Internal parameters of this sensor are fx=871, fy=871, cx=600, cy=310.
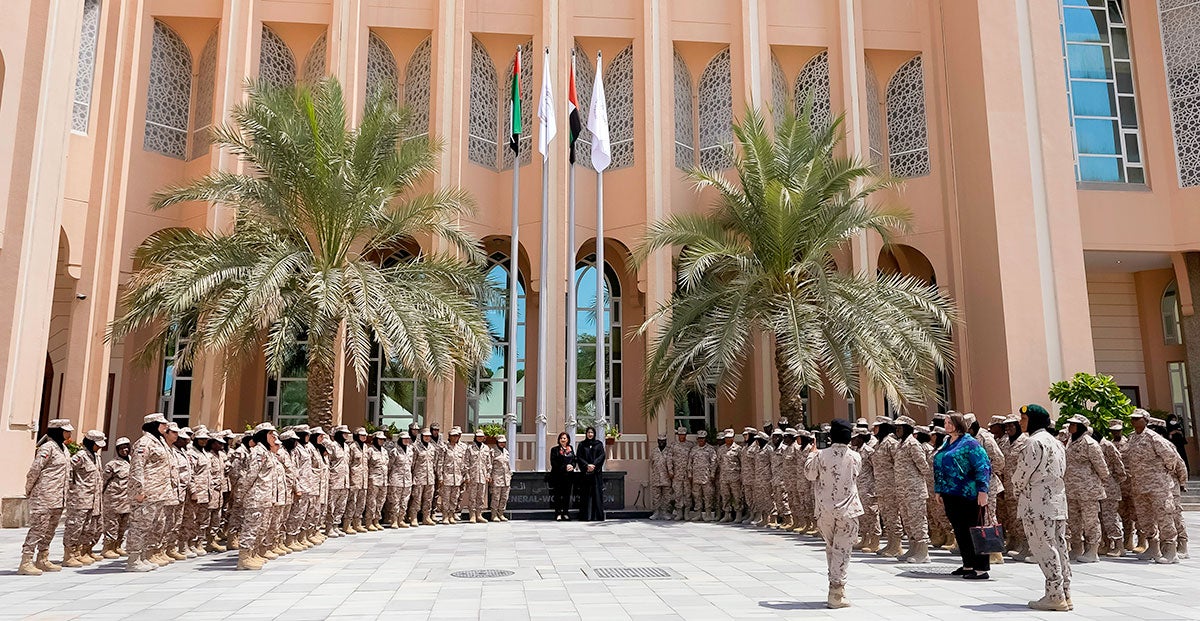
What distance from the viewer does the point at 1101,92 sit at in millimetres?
22688

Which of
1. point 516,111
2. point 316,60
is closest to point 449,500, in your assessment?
point 516,111

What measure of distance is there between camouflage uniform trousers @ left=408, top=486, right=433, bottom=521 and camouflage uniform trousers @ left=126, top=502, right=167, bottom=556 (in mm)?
6092

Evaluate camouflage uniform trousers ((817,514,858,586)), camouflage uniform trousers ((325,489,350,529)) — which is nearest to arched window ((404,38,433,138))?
camouflage uniform trousers ((325,489,350,529))

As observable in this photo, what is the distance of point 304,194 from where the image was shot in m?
15.9

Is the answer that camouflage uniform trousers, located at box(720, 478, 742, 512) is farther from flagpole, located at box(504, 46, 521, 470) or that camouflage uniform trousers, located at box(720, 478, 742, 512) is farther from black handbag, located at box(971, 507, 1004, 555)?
black handbag, located at box(971, 507, 1004, 555)

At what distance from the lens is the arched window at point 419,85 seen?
70.6 feet

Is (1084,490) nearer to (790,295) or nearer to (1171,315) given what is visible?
(790,295)

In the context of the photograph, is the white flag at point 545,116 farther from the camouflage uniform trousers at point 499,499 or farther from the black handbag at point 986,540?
the black handbag at point 986,540

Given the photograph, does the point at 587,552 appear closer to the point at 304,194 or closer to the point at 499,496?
the point at 499,496

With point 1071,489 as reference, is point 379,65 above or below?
above

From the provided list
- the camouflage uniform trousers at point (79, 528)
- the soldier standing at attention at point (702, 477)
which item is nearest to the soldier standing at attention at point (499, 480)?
the soldier standing at attention at point (702, 477)

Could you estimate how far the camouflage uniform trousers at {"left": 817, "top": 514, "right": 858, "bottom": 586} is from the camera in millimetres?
7191

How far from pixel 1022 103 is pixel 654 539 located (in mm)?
14271

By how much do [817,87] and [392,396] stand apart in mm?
13512
